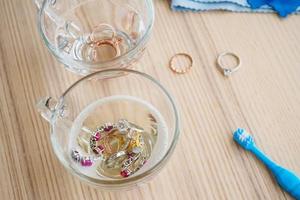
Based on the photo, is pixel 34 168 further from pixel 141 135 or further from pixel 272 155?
pixel 272 155

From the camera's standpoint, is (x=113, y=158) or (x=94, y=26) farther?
(x=94, y=26)

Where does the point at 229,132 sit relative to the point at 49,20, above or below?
below

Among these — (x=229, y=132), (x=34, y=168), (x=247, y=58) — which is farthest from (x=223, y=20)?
(x=34, y=168)

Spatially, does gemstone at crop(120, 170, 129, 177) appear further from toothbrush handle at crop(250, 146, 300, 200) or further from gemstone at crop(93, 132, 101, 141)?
toothbrush handle at crop(250, 146, 300, 200)

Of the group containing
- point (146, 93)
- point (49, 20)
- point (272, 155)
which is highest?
point (49, 20)

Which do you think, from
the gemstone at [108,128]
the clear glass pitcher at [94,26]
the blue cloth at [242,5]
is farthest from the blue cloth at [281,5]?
the gemstone at [108,128]

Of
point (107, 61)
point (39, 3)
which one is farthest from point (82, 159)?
point (39, 3)

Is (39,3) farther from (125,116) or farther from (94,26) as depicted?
(125,116)
